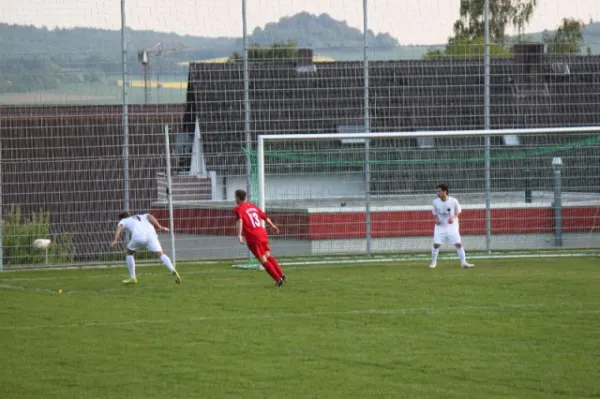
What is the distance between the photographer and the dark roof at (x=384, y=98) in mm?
23797

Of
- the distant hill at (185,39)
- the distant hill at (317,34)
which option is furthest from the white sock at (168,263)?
the distant hill at (317,34)

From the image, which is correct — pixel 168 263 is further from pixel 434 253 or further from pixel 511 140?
pixel 511 140

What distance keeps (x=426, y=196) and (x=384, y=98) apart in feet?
7.72

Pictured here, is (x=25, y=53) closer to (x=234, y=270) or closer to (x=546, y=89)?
(x=234, y=270)

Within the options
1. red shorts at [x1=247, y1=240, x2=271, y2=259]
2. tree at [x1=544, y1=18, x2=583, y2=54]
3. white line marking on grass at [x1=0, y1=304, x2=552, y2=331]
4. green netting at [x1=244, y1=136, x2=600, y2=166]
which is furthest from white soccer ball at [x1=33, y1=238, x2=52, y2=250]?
tree at [x1=544, y1=18, x2=583, y2=54]

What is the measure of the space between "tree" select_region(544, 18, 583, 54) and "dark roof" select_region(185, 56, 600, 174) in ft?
0.80

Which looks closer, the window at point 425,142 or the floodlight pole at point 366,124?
the floodlight pole at point 366,124

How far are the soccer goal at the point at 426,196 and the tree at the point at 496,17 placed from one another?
2.90 metres

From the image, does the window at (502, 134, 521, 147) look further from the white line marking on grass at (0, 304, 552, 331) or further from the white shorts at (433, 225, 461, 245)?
the white line marking on grass at (0, 304, 552, 331)

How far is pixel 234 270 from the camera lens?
21781 millimetres

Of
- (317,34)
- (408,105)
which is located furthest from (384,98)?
(317,34)

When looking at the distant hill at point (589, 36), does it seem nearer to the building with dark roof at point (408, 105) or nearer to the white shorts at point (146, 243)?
the building with dark roof at point (408, 105)

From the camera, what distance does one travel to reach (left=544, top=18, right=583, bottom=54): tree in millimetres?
24750

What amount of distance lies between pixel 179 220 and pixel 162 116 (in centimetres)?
227
